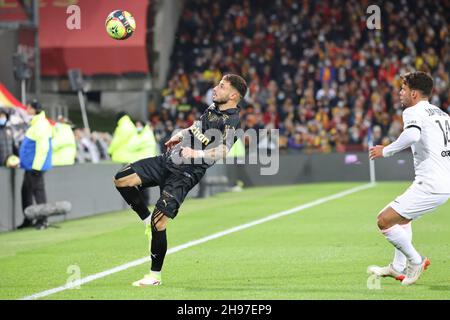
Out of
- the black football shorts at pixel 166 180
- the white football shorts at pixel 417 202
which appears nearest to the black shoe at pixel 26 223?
the black football shorts at pixel 166 180

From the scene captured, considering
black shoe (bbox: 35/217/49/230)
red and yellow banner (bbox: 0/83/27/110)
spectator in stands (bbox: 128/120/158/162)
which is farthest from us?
red and yellow banner (bbox: 0/83/27/110)

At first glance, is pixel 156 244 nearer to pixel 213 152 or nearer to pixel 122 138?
pixel 213 152

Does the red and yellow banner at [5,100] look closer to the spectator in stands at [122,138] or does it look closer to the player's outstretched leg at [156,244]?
the spectator in stands at [122,138]

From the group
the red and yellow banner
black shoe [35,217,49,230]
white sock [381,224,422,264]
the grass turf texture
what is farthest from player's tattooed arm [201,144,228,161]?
the red and yellow banner

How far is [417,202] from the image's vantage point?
385 inches

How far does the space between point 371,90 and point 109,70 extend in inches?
412

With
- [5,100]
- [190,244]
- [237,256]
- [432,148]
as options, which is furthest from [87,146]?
[432,148]

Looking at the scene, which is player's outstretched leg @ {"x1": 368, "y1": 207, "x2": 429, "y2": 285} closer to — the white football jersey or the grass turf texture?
the grass turf texture

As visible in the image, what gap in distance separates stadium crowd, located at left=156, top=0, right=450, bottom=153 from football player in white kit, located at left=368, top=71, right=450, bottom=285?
24058mm

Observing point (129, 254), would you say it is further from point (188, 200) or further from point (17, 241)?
point (188, 200)

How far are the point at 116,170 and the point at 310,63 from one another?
17106 mm

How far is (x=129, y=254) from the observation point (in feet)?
44.2

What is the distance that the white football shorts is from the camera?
9789 mm
